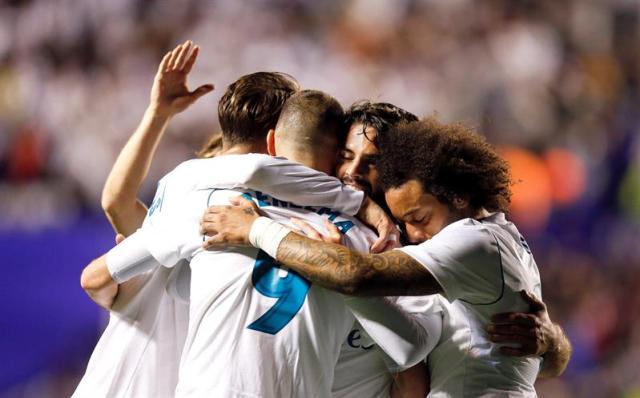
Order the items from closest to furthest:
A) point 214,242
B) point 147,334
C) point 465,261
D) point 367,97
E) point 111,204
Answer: point 465,261 → point 214,242 → point 147,334 → point 111,204 → point 367,97

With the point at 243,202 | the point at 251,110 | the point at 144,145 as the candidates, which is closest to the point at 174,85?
→ the point at 144,145

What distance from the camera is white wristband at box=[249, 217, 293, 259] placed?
2.75m

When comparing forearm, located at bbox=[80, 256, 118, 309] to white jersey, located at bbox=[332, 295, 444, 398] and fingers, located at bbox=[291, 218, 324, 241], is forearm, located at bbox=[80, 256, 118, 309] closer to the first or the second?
fingers, located at bbox=[291, 218, 324, 241]

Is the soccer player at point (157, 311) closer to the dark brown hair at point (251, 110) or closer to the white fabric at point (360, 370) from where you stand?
the dark brown hair at point (251, 110)

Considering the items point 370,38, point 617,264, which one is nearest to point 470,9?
point 370,38

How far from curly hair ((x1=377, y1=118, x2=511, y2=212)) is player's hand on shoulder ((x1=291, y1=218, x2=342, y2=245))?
0.25m

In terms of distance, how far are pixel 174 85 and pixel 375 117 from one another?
1.32 m

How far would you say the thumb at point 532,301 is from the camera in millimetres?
2939

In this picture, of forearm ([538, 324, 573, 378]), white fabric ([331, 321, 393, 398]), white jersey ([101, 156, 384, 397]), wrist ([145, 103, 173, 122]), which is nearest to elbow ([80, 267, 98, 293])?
white jersey ([101, 156, 384, 397])

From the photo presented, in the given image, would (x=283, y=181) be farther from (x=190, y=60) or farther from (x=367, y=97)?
(x=367, y=97)

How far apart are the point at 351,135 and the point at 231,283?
2.69 ft

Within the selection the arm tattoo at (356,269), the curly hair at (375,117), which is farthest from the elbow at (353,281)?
the curly hair at (375,117)

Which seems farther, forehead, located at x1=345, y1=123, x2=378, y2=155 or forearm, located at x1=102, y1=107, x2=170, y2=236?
forearm, located at x1=102, y1=107, x2=170, y2=236

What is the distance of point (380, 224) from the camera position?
3.04 metres
